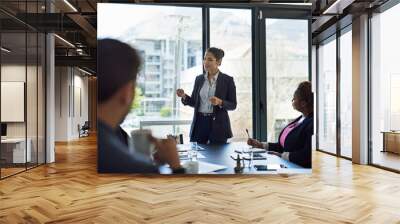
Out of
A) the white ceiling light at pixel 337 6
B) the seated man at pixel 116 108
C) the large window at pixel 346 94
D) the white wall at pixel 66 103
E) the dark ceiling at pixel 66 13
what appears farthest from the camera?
the white wall at pixel 66 103

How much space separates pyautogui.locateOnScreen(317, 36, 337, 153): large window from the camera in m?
9.47

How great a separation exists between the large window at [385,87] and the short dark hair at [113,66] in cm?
451

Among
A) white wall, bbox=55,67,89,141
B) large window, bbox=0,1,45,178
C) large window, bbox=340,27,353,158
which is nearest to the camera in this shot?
large window, bbox=0,1,45,178

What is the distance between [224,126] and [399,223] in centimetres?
264

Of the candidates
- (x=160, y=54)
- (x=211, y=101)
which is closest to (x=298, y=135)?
(x=211, y=101)

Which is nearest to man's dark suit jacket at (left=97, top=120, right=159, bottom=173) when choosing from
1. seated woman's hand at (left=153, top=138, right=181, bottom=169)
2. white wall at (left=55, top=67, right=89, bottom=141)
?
seated woman's hand at (left=153, top=138, right=181, bottom=169)

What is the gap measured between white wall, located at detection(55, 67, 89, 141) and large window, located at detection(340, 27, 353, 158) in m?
10.1

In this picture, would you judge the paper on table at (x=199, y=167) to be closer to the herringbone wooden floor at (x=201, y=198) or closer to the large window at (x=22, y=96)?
the herringbone wooden floor at (x=201, y=198)

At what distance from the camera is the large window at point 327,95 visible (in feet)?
31.1

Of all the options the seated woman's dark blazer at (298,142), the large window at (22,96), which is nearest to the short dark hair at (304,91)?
the seated woman's dark blazer at (298,142)

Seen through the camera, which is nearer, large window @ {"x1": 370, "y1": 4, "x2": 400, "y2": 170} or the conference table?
the conference table

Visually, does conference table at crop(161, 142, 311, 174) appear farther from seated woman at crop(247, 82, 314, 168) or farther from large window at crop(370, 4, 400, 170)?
large window at crop(370, 4, 400, 170)

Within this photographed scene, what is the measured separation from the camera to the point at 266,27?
5.66 meters

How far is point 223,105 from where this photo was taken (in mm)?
5566
